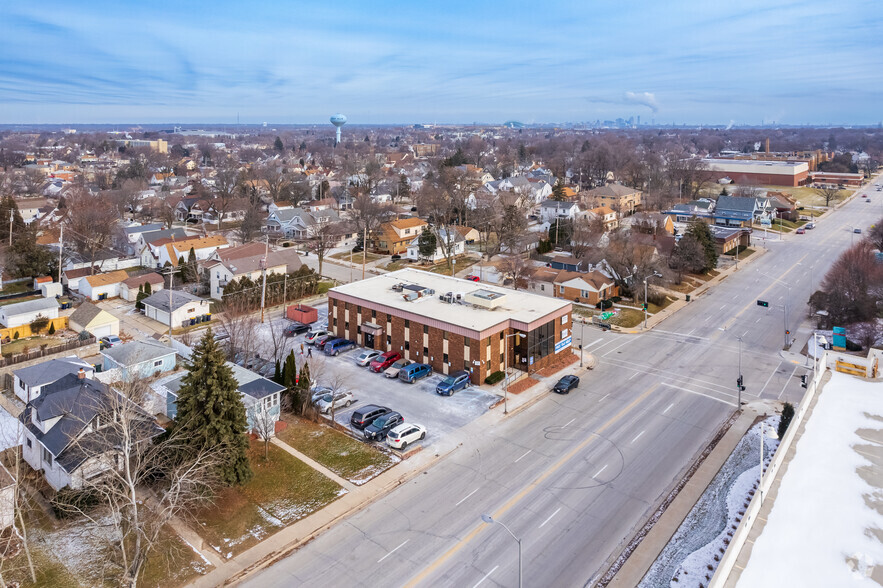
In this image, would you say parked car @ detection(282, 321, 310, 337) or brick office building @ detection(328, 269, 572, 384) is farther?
parked car @ detection(282, 321, 310, 337)

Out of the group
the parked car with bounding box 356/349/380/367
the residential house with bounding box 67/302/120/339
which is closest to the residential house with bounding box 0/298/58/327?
the residential house with bounding box 67/302/120/339

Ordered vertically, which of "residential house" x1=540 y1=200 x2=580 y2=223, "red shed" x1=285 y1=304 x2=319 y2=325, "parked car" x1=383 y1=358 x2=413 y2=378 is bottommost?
"parked car" x1=383 y1=358 x2=413 y2=378

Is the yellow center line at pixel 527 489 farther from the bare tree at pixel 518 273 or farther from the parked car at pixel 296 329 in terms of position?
the parked car at pixel 296 329

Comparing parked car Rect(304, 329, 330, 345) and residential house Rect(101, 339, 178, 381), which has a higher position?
residential house Rect(101, 339, 178, 381)

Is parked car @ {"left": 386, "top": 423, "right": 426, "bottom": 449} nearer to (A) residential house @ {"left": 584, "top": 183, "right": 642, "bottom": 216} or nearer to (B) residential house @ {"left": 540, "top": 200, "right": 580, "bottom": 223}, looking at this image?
(B) residential house @ {"left": 540, "top": 200, "right": 580, "bottom": 223}

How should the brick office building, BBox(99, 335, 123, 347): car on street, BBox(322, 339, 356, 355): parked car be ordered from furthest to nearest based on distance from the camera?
BBox(99, 335, 123, 347): car on street
BBox(322, 339, 356, 355): parked car
the brick office building

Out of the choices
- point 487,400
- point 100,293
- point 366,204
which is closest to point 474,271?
point 366,204

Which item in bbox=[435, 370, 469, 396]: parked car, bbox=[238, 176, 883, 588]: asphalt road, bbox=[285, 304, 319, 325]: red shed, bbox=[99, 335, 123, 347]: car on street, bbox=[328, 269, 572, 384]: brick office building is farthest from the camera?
bbox=[285, 304, 319, 325]: red shed

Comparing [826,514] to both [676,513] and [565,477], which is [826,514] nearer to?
[676,513]
